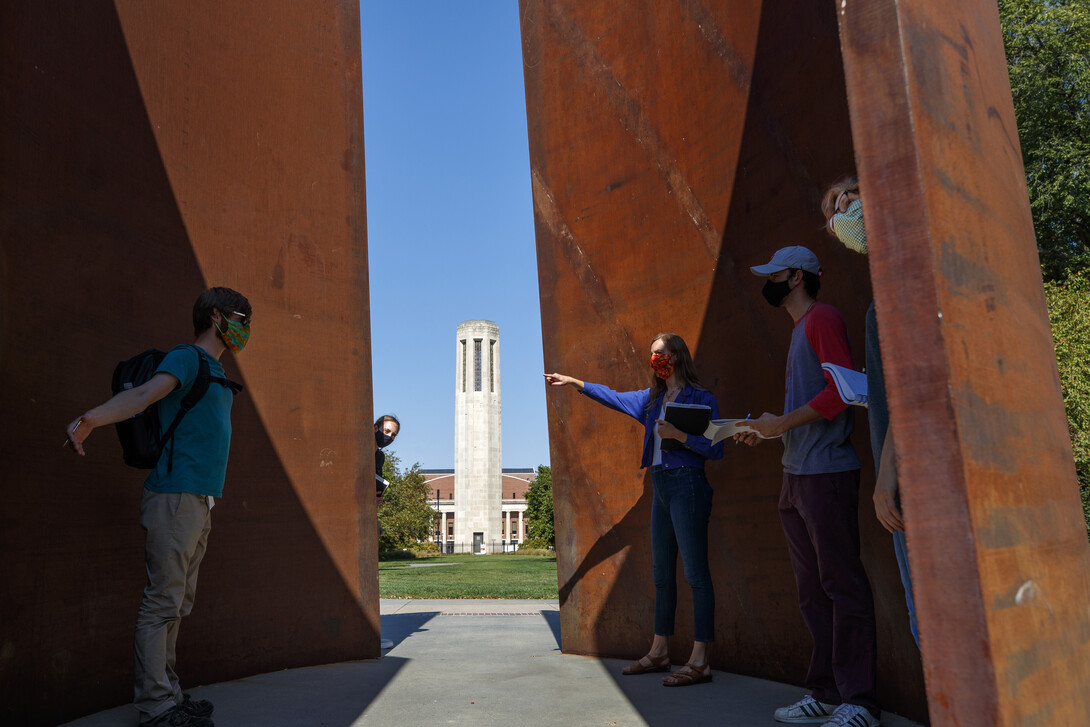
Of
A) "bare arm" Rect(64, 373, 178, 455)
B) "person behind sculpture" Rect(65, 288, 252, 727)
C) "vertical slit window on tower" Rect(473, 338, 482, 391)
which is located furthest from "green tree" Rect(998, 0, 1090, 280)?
"vertical slit window on tower" Rect(473, 338, 482, 391)

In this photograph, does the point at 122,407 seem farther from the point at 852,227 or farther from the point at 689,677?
the point at 689,677

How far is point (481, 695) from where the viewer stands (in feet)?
11.9

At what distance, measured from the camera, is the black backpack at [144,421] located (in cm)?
298

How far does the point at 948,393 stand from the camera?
4.72ft

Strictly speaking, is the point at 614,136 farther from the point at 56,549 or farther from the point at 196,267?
the point at 56,549

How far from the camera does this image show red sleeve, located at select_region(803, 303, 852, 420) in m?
2.70

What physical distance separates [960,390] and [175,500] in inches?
107

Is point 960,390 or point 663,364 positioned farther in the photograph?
point 663,364

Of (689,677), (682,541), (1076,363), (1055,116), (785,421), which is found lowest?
(689,677)

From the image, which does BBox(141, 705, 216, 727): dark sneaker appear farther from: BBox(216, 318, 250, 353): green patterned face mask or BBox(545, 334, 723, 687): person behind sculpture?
BBox(545, 334, 723, 687): person behind sculpture

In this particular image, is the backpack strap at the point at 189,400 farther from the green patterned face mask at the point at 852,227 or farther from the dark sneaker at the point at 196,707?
the green patterned face mask at the point at 852,227

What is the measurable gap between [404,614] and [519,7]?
5.74m

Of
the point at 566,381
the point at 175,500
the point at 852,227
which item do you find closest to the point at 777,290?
the point at 852,227

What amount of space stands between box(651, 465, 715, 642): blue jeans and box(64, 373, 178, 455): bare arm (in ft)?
7.78
